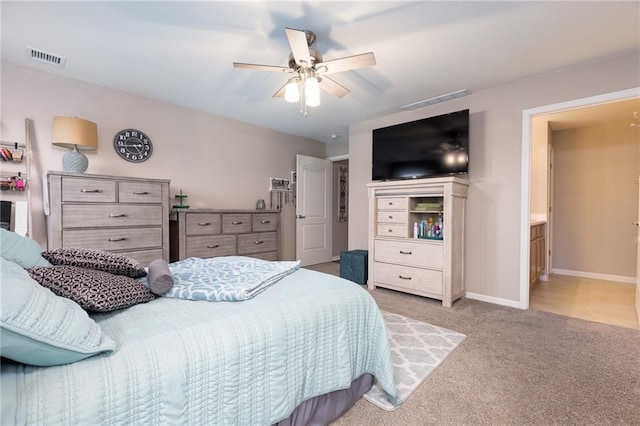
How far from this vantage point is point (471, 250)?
3.34 m

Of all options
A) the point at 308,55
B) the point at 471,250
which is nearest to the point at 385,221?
the point at 471,250

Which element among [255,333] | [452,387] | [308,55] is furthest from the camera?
[308,55]

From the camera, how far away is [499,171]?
3.14 meters

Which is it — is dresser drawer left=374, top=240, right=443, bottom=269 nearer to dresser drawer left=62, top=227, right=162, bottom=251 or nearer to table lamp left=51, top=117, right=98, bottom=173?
dresser drawer left=62, top=227, right=162, bottom=251

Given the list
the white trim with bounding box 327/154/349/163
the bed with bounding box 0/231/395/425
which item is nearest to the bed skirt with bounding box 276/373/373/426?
the bed with bounding box 0/231/395/425

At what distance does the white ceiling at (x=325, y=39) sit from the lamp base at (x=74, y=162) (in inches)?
33.1

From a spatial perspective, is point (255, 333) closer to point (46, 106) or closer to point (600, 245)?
point (46, 106)

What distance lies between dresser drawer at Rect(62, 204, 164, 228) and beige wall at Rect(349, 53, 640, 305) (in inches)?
140

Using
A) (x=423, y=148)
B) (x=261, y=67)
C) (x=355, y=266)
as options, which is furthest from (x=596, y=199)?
(x=261, y=67)

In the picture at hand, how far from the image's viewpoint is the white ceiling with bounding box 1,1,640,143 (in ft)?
6.30

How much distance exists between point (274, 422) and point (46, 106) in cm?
361

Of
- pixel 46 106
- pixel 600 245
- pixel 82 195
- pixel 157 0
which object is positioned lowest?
pixel 600 245

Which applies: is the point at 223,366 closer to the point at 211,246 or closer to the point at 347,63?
the point at 347,63

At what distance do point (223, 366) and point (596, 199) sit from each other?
5.55m
